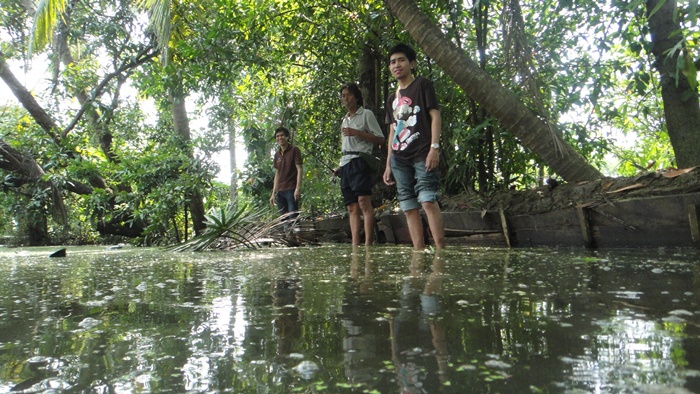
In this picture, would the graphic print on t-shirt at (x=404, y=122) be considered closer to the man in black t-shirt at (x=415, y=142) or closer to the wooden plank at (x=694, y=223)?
the man in black t-shirt at (x=415, y=142)

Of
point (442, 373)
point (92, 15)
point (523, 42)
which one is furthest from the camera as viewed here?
point (92, 15)

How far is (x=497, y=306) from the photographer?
4.42 ft

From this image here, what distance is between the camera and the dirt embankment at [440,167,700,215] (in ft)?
10.8

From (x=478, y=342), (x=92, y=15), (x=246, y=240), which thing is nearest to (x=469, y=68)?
(x=246, y=240)

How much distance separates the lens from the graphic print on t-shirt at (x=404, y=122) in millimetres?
3783

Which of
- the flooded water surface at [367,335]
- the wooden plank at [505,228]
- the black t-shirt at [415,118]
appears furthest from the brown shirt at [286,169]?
the flooded water surface at [367,335]

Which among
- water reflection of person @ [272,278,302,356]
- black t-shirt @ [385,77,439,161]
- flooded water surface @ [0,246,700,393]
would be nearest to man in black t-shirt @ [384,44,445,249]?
black t-shirt @ [385,77,439,161]

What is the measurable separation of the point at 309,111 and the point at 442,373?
23.7 ft

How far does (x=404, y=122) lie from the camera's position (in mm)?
3844

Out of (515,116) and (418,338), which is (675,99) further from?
(418,338)

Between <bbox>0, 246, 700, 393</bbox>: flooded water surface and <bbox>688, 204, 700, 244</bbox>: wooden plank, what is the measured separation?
4.18 ft

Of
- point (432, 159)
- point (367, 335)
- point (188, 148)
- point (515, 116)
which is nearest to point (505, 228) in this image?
point (515, 116)

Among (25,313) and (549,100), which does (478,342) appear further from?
(549,100)

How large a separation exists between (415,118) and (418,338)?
2892 millimetres
